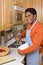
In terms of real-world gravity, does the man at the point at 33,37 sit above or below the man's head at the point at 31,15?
below

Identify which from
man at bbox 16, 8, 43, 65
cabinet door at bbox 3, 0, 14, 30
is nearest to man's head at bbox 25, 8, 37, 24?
man at bbox 16, 8, 43, 65

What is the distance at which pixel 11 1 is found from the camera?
6.31ft

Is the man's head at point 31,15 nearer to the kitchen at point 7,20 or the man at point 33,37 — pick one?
the man at point 33,37

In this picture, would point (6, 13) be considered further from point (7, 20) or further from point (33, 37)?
point (33, 37)

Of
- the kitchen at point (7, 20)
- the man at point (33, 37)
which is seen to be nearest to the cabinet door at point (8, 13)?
the kitchen at point (7, 20)

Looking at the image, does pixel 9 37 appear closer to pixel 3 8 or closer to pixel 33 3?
pixel 3 8

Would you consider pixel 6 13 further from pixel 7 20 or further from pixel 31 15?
pixel 31 15

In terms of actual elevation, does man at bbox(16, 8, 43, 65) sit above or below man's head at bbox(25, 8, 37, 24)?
below

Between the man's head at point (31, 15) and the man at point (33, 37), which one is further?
the man's head at point (31, 15)

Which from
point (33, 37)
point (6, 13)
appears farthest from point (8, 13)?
point (33, 37)

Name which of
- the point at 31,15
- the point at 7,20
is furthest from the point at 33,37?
the point at 7,20

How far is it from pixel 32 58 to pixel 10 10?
613mm

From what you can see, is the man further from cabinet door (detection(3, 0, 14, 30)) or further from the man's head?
cabinet door (detection(3, 0, 14, 30))

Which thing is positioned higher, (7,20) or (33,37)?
(7,20)
